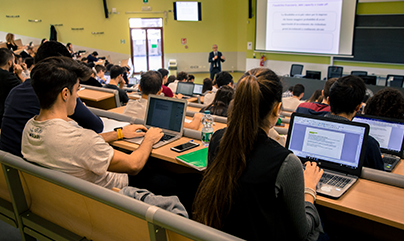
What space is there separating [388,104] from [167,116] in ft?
6.08

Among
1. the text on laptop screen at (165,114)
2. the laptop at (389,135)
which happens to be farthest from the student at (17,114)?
the laptop at (389,135)

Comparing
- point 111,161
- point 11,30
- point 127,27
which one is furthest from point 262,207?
point 11,30

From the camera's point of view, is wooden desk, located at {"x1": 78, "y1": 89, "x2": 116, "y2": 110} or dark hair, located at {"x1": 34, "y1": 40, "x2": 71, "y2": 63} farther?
wooden desk, located at {"x1": 78, "y1": 89, "x2": 116, "y2": 110}

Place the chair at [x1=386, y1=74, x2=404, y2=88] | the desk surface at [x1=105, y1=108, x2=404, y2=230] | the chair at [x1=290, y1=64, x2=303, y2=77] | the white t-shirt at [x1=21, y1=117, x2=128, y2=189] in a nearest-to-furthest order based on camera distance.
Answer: the desk surface at [x1=105, y1=108, x2=404, y2=230], the white t-shirt at [x1=21, y1=117, x2=128, y2=189], the chair at [x1=386, y1=74, x2=404, y2=88], the chair at [x1=290, y1=64, x2=303, y2=77]

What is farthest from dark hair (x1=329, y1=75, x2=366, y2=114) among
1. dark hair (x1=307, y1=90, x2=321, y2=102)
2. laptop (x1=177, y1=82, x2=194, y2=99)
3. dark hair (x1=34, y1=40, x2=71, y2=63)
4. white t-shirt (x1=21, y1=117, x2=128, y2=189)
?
laptop (x1=177, y1=82, x2=194, y2=99)

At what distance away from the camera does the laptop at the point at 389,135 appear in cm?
228

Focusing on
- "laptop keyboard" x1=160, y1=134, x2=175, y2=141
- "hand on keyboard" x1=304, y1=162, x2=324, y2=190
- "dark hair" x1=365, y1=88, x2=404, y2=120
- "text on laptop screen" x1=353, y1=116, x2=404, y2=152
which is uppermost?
"dark hair" x1=365, y1=88, x2=404, y2=120

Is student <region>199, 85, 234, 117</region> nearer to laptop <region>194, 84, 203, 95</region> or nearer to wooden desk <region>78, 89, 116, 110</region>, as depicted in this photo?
wooden desk <region>78, 89, 116, 110</region>

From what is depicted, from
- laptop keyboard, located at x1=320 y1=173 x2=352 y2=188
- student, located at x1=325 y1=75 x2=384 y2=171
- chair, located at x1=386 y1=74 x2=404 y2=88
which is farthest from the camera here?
chair, located at x1=386 y1=74 x2=404 y2=88

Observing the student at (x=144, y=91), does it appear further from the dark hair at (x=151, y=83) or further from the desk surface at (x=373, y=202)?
the desk surface at (x=373, y=202)

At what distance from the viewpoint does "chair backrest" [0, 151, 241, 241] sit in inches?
46.7

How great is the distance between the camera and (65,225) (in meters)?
1.70

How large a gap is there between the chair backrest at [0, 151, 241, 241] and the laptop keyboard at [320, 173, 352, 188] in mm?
971

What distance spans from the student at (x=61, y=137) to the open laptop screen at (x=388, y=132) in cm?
191
